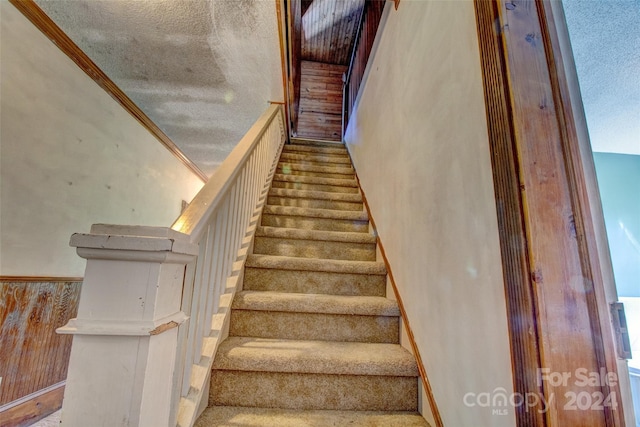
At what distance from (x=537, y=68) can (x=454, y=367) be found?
0.86 m

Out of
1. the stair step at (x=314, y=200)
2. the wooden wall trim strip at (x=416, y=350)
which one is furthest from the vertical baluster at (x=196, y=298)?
the stair step at (x=314, y=200)

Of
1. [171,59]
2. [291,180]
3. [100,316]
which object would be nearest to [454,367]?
[100,316]

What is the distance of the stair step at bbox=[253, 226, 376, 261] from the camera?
1871 mm

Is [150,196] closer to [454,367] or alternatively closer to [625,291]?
[454,367]

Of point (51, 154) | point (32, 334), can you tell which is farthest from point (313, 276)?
point (51, 154)

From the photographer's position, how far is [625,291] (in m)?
0.87

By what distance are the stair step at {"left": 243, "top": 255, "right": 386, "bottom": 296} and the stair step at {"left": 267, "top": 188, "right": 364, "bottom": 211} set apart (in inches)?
35.5

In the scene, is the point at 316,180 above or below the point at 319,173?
below

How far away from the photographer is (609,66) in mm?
943

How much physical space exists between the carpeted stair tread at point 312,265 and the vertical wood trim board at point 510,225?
1010 millimetres

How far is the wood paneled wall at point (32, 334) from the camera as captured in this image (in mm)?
1722

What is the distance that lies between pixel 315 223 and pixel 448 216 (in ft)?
4.36

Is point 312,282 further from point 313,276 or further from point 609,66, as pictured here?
point 609,66

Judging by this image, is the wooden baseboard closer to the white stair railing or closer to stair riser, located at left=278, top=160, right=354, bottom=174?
the white stair railing
